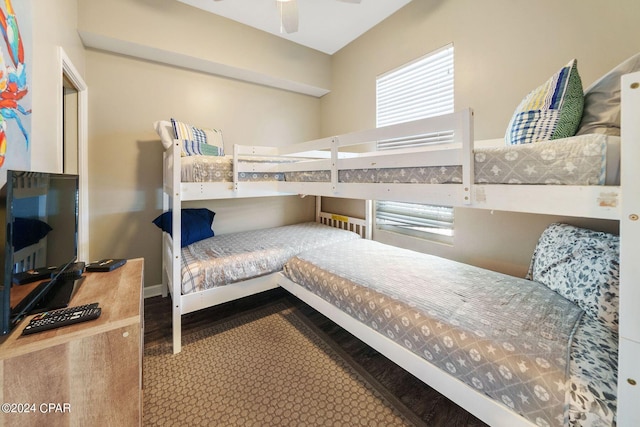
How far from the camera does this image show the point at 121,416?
35.0 inches

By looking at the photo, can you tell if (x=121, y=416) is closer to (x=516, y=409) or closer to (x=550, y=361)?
(x=516, y=409)

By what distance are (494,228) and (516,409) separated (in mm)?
1427

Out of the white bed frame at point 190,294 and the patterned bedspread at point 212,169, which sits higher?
the patterned bedspread at point 212,169

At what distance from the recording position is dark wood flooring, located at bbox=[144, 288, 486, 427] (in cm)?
134

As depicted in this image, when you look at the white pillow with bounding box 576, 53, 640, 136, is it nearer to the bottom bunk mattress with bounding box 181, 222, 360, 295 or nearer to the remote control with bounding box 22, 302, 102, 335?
the bottom bunk mattress with bounding box 181, 222, 360, 295

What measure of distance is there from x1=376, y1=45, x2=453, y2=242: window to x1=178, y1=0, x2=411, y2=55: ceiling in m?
0.62

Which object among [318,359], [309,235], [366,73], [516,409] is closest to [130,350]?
[318,359]

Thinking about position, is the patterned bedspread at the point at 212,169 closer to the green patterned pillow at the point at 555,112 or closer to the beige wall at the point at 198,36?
the beige wall at the point at 198,36

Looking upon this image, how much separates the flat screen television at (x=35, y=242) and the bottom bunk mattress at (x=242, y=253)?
0.74m

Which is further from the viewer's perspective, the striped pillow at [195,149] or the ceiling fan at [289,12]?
the striped pillow at [195,149]

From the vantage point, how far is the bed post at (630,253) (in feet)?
2.12

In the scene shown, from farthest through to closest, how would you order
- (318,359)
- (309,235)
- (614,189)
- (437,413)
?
1. (309,235)
2. (318,359)
3. (437,413)
4. (614,189)

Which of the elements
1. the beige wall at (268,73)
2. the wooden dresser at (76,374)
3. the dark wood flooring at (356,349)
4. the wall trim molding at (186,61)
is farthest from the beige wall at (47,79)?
the dark wood flooring at (356,349)

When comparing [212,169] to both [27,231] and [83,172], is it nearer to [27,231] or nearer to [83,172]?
[27,231]
